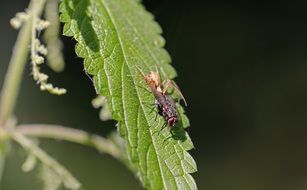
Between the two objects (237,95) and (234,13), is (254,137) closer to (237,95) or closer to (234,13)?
(237,95)

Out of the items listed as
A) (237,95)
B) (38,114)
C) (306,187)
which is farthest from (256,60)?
(38,114)

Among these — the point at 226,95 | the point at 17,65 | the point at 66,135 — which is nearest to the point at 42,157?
the point at 66,135

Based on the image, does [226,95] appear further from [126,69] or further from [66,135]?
[126,69]

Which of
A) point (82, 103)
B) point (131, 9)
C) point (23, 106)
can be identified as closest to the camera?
point (131, 9)

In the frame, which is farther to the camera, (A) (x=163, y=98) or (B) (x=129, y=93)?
(A) (x=163, y=98)

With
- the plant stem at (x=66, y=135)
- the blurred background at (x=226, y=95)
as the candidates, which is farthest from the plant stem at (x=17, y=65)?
the blurred background at (x=226, y=95)

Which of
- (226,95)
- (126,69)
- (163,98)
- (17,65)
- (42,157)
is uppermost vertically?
(17,65)
